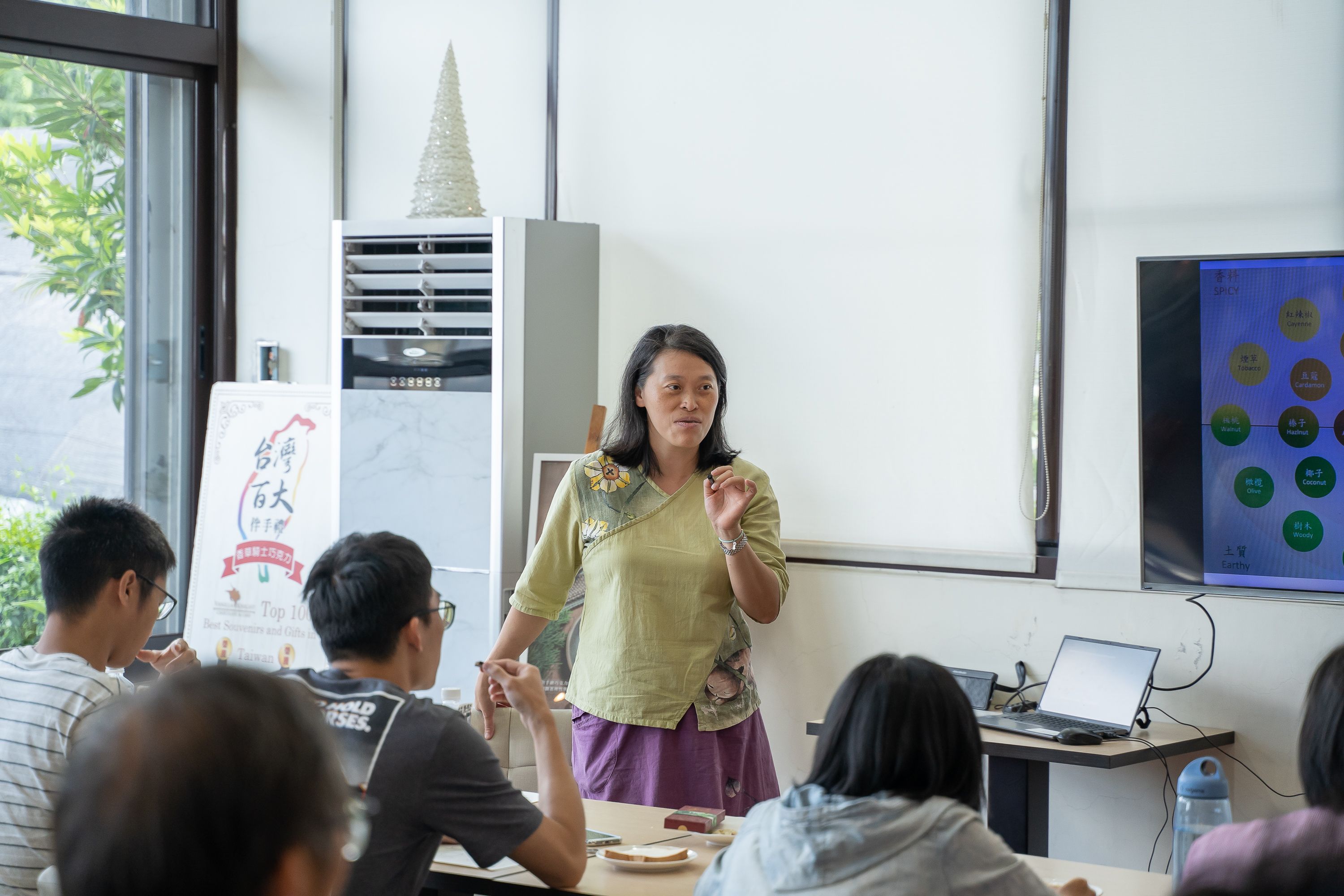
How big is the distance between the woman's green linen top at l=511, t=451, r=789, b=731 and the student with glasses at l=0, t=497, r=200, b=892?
83 cm

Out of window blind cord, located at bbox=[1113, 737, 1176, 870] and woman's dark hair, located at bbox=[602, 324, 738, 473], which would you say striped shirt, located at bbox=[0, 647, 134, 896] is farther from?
window blind cord, located at bbox=[1113, 737, 1176, 870]

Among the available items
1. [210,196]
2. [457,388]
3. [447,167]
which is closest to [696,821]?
[457,388]

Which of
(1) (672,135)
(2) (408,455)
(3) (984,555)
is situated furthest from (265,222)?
(3) (984,555)

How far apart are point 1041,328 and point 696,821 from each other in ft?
5.88

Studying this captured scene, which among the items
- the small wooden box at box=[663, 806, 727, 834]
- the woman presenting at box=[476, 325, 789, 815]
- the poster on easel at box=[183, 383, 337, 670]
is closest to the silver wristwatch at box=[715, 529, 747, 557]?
the woman presenting at box=[476, 325, 789, 815]

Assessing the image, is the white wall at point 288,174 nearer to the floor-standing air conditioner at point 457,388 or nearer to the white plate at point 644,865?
the floor-standing air conditioner at point 457,388

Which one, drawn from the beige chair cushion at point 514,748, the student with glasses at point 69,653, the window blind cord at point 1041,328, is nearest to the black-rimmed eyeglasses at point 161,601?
the student with glasses at point 69,653

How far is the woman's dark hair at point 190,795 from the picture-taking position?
2.19ft

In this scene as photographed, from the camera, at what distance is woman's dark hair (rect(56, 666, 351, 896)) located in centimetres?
67

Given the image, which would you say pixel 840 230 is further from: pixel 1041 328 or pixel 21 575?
pixel 21 575

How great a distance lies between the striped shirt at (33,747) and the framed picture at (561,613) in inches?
67.5

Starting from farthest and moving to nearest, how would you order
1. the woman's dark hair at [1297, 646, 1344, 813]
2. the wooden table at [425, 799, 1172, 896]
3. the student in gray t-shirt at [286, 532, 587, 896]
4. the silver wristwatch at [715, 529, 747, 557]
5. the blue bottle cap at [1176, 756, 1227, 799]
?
the silver wristwatch at [715, 529, 747, 557], the blue bottle cap at [1176, 756, 1227, 799], the wooden table at [425, 799, 1172, 896], the student in gray t-shirt at [286, 532, 587, 896], the woman's dark hair at [1297, 646, 1344, 813]

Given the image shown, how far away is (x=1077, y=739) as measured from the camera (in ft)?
8.92

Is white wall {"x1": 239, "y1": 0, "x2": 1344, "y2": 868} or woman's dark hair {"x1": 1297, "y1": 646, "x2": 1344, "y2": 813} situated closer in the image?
woman's dark hair {"x1": 1297, "y1": 646, "x2": 1344, "y2": 813}
